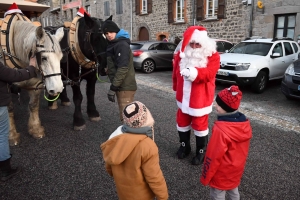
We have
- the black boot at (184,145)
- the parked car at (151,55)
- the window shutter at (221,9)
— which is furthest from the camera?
the window shutter at (221,9)

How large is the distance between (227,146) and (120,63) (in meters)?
1.82

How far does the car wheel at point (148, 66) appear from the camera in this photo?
11406 millimetres

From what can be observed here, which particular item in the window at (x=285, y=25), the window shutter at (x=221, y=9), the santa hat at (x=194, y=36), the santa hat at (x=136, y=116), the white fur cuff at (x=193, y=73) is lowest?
the santa hat at (x=136, y=116)

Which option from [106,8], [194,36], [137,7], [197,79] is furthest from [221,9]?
[106,8]

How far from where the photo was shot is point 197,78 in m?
2.78

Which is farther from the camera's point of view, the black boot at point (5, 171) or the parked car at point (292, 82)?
the parked car at point (292, 82)

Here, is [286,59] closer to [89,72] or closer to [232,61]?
[232,61]

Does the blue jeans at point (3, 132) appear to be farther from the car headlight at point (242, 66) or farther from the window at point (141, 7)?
the window at point (141, 7)

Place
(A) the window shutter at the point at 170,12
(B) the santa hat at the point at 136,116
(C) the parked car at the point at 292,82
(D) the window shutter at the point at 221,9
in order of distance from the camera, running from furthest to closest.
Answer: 1. (A) the window shutter at the point at 170,12
2. (D) the window shutter at the point at 221,9
3. (C) the parked car at the point at 292,82
4. (B) the santa hat at the point at 136,116

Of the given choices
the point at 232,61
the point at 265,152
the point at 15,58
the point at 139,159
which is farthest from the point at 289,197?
the point at 232,61

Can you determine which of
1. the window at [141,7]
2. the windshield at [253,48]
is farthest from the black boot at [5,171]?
the window at [141,7]

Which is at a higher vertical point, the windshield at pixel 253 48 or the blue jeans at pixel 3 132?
the windshield at pixel 253 48

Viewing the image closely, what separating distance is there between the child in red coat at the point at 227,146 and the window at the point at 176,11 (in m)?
14.5

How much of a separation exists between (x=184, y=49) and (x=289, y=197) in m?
2.00
